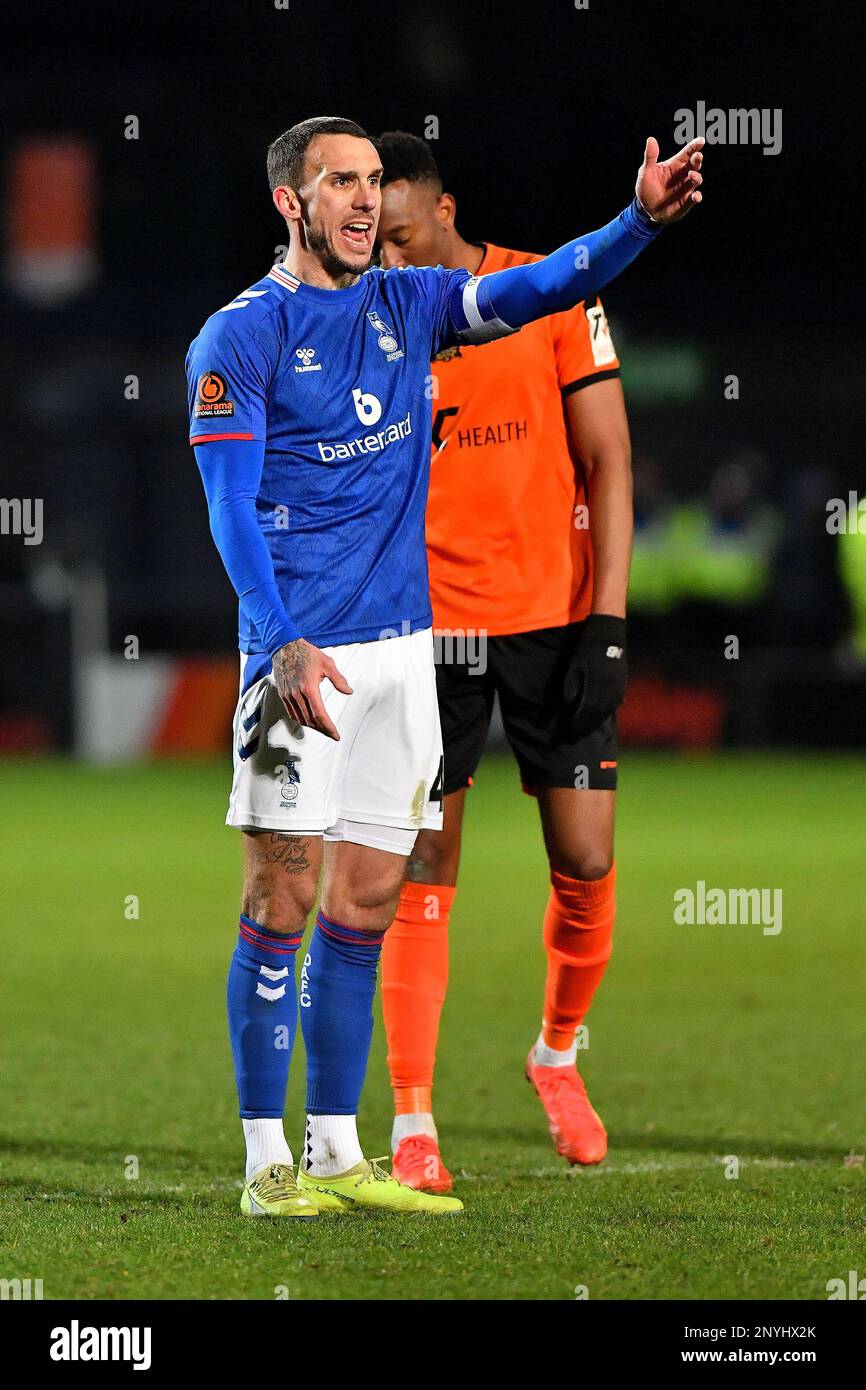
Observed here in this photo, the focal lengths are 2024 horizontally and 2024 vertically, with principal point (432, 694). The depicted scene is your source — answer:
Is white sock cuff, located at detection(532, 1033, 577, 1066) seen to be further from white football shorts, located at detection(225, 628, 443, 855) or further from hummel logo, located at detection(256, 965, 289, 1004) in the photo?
hummel logo, located at detection(256, 965, 289, 1004)

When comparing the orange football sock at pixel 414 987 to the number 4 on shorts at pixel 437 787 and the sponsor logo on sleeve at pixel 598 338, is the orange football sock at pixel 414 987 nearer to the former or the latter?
the number 4 on shorts at pixel 437 787

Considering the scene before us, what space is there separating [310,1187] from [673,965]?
3776 millimetres

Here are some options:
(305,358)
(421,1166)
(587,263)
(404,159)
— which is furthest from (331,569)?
(421,1166)

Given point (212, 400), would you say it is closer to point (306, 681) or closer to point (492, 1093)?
point (306, 681)

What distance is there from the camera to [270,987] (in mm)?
3912

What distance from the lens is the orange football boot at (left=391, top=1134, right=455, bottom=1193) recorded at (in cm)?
423

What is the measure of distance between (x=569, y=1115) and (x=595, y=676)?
102 cm

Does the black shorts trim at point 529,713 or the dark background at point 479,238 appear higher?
the dark background at point 479,238

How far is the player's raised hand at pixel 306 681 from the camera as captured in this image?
363 cm

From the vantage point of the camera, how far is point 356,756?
13.2 ft

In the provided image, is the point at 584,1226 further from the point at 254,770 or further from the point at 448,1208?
the point at 254,770
